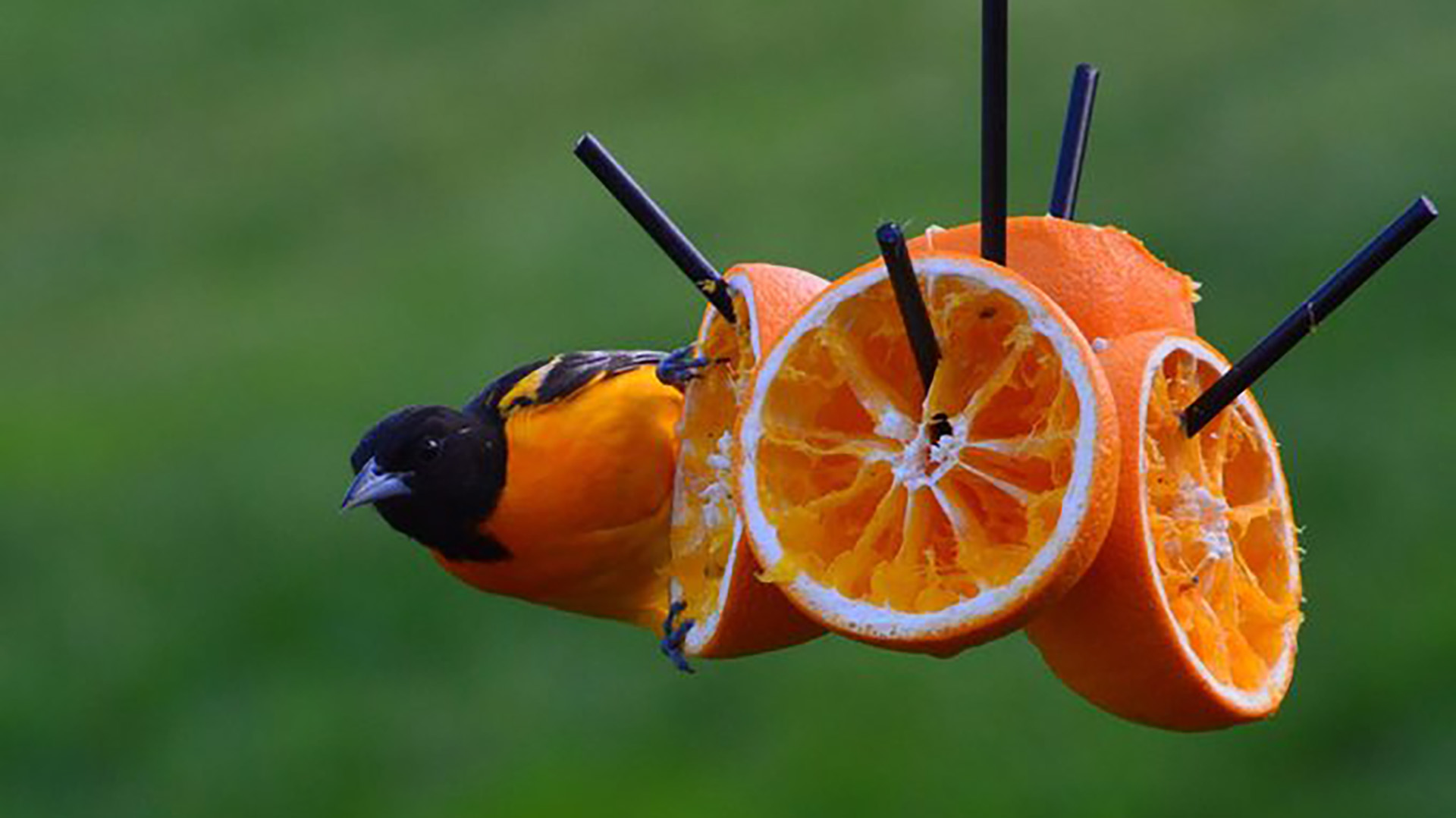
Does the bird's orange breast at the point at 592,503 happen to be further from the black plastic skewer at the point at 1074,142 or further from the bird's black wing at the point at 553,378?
the black plastic skewer at the point at 1074,142

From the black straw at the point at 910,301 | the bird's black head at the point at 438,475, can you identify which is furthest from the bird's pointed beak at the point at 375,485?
the black straw at the point at 910,301

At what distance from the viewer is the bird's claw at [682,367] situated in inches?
96.7

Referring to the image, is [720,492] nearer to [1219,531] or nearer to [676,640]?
[676,640]

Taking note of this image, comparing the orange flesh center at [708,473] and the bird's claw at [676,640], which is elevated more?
the orange flesh center at [708,473]

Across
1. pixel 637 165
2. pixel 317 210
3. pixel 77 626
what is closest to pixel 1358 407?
pixel 637 165

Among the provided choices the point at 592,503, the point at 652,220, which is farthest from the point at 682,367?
the point at 652,220

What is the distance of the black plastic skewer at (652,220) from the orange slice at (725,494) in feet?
0.07

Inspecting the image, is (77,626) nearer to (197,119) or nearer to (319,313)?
(319,313)

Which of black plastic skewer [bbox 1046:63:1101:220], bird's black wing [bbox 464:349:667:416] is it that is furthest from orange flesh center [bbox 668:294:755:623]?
black plastic skewer [bbox 1046:63:1101:220]

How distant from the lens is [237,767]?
6.31 meters

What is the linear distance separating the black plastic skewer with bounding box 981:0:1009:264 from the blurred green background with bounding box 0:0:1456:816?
12.8ft

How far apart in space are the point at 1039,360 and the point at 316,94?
8662 mm

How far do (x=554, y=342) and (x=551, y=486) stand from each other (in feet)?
15.1

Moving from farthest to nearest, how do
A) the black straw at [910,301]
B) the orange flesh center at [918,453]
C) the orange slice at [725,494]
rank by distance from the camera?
the orange slice at [725,494], the orange flesh center at [918,453], the black straw at [910,301]
